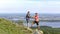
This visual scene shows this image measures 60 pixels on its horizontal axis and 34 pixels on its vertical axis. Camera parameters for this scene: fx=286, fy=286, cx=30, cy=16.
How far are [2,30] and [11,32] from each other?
0.54m

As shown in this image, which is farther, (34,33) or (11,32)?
(34,33)

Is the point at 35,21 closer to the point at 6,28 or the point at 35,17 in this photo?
the point at 35,17

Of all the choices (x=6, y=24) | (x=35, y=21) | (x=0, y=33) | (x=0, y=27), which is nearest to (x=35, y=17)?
(x=35, y=21)

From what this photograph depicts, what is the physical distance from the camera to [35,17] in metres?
18.6

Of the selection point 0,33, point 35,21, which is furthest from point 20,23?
point 0,33

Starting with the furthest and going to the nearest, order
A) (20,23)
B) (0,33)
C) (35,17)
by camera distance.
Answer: (20,23) → (35,17) → (0,33)

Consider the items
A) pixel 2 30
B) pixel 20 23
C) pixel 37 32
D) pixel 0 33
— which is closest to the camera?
pixel 0 33

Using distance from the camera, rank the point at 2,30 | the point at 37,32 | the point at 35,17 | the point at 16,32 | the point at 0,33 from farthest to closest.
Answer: the point at 35,17, the point at 37,32, the point at 16,32, the point at 2,30, the point at 0,33

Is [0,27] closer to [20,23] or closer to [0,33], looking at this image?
[0,33]

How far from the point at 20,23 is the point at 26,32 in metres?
1.75

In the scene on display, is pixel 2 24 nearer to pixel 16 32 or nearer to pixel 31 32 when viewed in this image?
pixel 16 32

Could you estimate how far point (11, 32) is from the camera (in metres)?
14.8

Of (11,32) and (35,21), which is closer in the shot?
(11,32)

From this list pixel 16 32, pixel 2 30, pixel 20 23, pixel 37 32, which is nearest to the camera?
pixel 2 30
